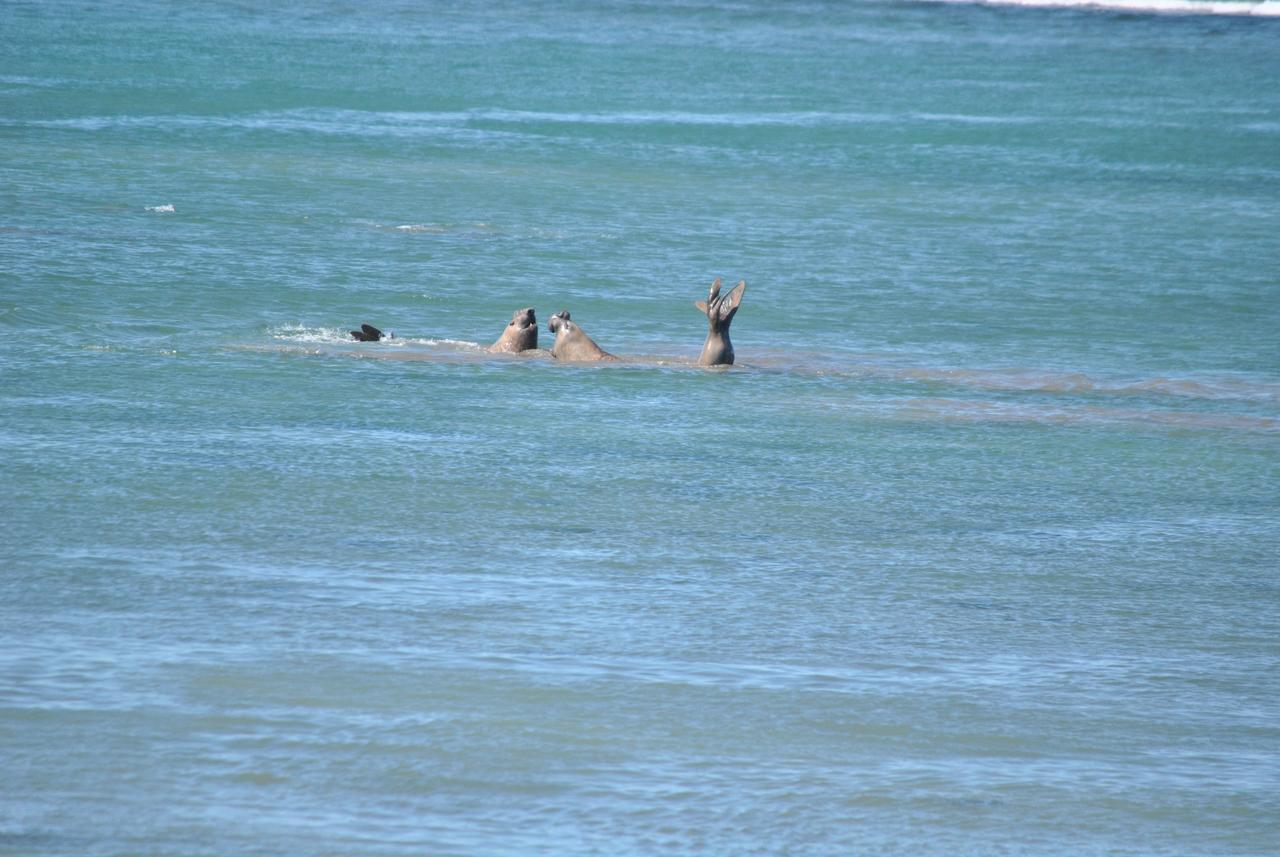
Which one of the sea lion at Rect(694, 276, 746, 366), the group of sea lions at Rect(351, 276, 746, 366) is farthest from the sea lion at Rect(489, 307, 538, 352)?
the sea lion at Rect(694, 276, 746, 366)

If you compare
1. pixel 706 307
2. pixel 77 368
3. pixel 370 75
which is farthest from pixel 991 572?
pixel 370 75

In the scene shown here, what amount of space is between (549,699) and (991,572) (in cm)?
273

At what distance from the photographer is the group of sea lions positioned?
13680 mm

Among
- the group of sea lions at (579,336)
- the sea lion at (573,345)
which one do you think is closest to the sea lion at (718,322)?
the group of sea lions at (579,336)

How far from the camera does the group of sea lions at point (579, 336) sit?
1368cm

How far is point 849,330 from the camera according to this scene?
53.4 ft

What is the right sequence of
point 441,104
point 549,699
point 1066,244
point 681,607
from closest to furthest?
point 549,699
point 681,607
point 1066,244
point 441,104

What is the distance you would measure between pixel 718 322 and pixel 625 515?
4.07m

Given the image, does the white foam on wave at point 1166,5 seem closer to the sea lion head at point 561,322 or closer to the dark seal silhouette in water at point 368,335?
the sea lion head at point 561,322

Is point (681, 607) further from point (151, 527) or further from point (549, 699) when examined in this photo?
point (151, 527)

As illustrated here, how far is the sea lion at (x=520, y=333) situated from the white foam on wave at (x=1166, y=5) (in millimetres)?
60877

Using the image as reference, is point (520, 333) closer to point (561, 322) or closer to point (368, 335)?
point (561, 322)

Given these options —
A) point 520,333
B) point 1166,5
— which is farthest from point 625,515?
point 1166,5

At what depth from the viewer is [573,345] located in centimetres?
1398
